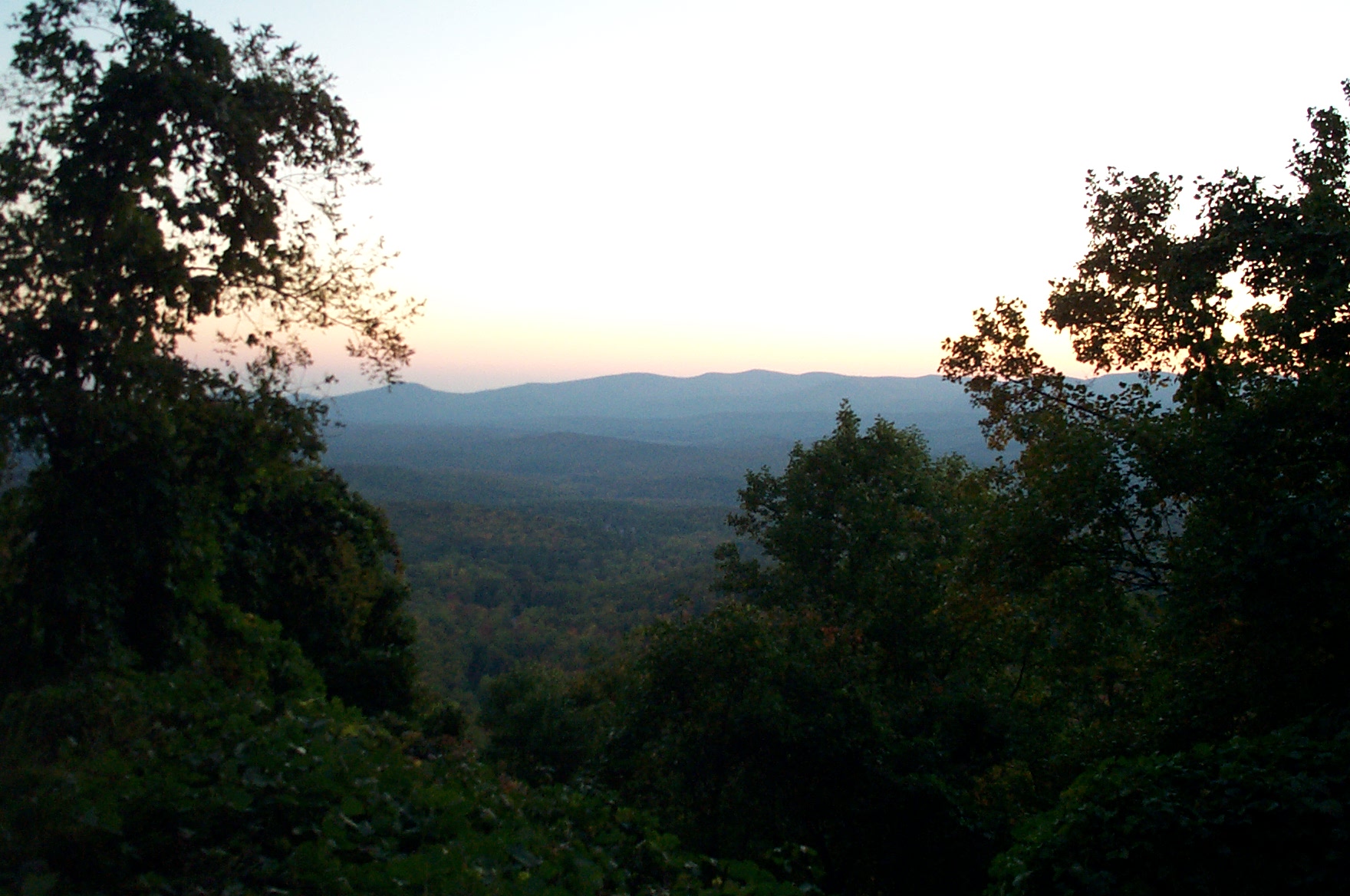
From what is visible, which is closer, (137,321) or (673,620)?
(137,321)

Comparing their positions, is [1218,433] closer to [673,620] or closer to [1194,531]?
[1194,531]

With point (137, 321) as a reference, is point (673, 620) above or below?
below

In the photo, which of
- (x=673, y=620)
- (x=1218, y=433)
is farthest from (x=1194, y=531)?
(x=673, y=620)

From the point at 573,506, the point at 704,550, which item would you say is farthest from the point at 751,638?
the point at 573,506

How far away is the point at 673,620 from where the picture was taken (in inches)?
539

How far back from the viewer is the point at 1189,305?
10.1 meters

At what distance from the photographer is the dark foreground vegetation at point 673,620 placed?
5586 mm

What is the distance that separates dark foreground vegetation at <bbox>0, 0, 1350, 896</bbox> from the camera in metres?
5.59

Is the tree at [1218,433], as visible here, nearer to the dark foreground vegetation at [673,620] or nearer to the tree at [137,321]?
the dark foreground vegetation at [673,620]

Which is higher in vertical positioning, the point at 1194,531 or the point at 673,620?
the point at 1194,531

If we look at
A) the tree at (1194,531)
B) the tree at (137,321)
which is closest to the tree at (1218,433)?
the tree at (1194,531)

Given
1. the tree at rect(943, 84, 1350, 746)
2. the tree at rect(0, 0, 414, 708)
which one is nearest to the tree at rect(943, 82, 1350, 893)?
the tree at rect(943, 84, 1350, 746)

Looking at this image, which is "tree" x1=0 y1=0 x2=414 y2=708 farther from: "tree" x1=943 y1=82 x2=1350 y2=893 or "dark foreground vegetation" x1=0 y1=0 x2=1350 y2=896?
A: "tree" x1=943 y1=82 x2=1350 y2=893

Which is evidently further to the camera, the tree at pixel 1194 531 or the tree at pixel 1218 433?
the tree at pixel 1218 433
